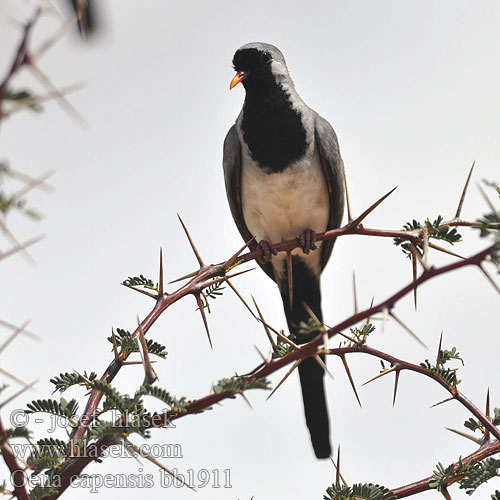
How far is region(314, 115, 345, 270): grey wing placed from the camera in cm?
509

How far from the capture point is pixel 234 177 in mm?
5293

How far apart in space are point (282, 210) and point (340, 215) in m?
0.51

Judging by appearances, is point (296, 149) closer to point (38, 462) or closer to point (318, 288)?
A: point (318, 288)

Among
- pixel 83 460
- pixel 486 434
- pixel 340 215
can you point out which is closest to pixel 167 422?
pixel 83 460

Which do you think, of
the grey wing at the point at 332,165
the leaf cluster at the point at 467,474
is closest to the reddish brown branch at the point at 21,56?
the leaf cluster at the point at 467,474

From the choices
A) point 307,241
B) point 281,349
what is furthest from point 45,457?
point 307,241

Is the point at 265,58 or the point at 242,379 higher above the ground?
the point at 265,58

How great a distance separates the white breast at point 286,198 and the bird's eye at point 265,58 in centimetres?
80

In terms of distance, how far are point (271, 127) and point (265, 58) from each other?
70 cm

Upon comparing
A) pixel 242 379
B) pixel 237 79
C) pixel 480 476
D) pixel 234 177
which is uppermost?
pixel 237 79

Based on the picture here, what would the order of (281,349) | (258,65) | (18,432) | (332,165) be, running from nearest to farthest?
(18,432) → (281,349) → (332,165) → (258,65)

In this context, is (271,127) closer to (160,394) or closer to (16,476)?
(160,394)

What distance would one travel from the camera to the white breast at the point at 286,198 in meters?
4.99

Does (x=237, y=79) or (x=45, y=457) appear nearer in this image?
(x=45, y=457)
